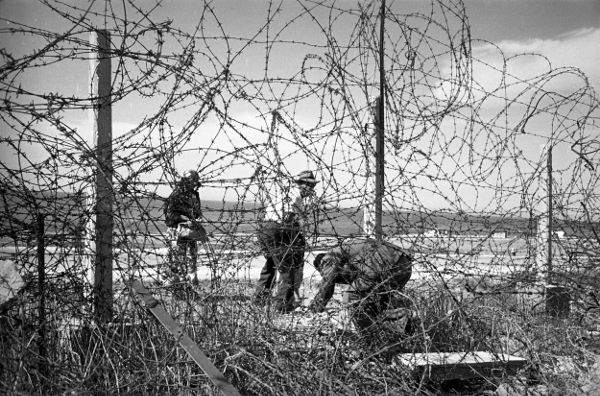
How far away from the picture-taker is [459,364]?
A: 3.35m

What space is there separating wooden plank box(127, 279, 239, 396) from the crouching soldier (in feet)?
3.31

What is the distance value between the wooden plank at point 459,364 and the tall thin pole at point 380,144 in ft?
2.58

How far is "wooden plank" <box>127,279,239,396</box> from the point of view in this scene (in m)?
2.50

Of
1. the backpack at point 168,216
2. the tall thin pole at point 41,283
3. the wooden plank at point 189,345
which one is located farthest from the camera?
the backpack at point 168,216

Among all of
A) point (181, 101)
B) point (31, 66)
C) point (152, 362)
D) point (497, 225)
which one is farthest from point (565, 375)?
point (31, 66)

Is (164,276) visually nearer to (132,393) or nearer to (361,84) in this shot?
(132,393)

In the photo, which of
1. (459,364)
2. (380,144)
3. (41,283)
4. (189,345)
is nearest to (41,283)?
(41,283)

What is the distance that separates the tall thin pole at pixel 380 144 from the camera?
11.9 feet

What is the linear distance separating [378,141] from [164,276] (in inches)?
64.2

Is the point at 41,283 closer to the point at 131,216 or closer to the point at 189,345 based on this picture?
the point at 131,216

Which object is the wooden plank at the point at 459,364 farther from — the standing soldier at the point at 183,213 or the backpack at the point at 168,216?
the backpack at the point at 168,216

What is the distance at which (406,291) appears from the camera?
3.85 meters

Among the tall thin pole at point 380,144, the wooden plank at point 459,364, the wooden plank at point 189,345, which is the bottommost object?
the wooden plank at point 459,364

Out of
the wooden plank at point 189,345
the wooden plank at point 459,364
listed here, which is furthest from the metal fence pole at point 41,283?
the wooden plank at point 459,364
